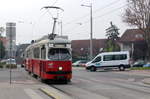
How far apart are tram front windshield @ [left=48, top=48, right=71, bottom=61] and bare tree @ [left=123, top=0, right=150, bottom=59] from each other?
30.8 metres

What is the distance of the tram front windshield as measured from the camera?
24625 mm

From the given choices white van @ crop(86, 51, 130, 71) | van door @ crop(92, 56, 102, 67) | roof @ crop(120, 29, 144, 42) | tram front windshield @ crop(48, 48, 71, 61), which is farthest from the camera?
roof @ crop(120, 29, 144, 42)

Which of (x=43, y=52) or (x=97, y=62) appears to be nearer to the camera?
(x=43, y=52)

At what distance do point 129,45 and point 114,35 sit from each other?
9.72 meters

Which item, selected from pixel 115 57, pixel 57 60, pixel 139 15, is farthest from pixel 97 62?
pixel 57 60

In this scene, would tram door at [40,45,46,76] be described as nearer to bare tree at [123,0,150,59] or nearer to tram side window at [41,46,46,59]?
tram side window at [41,46,46,59]

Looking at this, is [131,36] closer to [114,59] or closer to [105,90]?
[114,59]

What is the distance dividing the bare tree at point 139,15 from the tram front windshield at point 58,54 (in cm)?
3082

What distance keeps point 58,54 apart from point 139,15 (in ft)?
105

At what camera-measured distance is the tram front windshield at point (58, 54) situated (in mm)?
24625

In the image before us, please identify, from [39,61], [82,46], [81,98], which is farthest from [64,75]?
[82,46]

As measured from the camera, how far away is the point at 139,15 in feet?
179

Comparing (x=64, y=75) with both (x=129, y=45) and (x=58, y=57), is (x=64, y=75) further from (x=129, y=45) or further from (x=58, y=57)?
(x=129, y=45)

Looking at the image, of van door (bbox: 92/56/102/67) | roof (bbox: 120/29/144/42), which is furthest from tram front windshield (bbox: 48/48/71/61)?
roof (bbox: 120/29/144/42)
